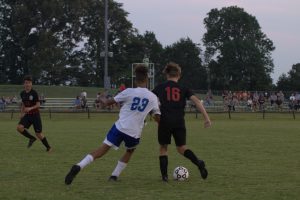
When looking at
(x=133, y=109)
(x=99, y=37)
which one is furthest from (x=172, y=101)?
(x=99, y=37)

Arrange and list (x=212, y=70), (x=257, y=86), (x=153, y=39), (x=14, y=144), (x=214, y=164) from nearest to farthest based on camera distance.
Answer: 1. (x=214, y=164)
2. (x=14, y=144)
3. (x=257, y=86)
4. (x=212, y=70)
5. (x=153, y=39)

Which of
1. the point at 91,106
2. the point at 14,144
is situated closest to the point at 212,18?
the point at 91,106

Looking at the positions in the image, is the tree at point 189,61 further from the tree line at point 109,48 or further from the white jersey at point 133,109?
the white jersey at point 133,109

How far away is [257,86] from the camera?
95875mm

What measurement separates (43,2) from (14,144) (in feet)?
198

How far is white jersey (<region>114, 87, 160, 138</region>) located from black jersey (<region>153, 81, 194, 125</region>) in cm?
42

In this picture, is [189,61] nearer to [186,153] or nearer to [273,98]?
[273,98]

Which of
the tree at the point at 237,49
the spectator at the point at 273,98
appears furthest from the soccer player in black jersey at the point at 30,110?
the tree at the point at 237,49

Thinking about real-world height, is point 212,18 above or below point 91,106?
above

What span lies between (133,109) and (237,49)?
9179 centimetres

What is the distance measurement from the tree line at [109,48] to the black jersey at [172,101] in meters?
66.6

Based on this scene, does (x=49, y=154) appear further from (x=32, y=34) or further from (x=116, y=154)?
(x=32, y=34)

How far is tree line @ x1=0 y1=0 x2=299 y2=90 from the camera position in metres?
76.8

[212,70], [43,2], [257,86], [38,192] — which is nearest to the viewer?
[38,192]
